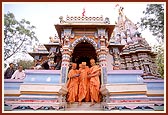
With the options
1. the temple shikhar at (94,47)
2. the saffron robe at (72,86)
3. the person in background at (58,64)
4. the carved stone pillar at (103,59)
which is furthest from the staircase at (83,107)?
the person in background at (58,64)

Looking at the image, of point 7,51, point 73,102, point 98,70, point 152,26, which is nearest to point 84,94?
point 73,102

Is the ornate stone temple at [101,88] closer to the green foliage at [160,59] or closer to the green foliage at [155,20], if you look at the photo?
the green foliage at [155,20]

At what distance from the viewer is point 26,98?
8539 mm

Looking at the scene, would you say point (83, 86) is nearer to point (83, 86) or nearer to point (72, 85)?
point (83, 86)

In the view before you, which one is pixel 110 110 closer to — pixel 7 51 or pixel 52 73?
pixel 52 73

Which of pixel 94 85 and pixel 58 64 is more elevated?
pixel 58 64

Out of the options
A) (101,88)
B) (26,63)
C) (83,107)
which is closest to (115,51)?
(101,88)

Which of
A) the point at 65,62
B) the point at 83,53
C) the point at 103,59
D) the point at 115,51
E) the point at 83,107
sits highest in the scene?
the point at 115,51

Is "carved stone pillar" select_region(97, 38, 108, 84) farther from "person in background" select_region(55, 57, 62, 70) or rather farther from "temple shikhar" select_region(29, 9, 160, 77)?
"person in background" select_region(55, 57, 62, 70)

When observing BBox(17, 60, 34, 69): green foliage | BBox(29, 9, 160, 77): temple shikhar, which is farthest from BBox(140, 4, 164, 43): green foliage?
BBox(17, 60, 34, 69): green foliage

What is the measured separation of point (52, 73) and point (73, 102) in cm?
138

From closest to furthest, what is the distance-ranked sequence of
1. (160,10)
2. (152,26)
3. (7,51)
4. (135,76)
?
(135,76), (160,10), (152,26), (7,51)

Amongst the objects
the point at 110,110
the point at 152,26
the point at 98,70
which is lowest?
the point at 110,110

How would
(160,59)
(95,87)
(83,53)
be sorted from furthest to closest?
(160,59), (83,53), (95,87)
